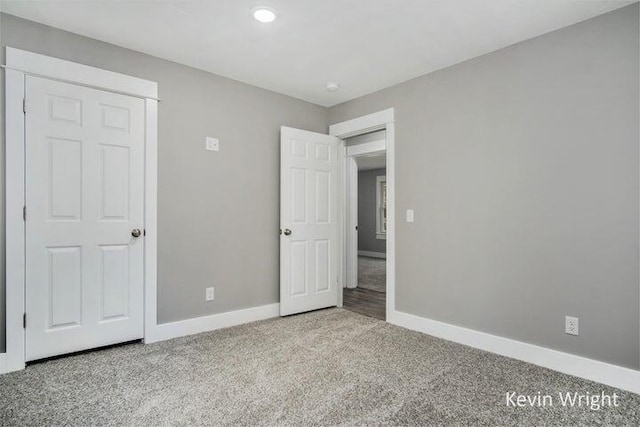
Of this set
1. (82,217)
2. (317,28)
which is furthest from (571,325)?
(82,217)

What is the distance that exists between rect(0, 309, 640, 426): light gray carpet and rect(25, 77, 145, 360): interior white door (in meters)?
0.23

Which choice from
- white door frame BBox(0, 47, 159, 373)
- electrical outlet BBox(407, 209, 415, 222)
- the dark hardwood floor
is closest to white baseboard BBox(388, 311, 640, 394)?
the dark hardwood floor

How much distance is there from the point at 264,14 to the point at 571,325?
2975 mm

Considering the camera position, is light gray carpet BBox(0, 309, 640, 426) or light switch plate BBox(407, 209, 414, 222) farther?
light switch plate BBox(407, 209, 414, 222)

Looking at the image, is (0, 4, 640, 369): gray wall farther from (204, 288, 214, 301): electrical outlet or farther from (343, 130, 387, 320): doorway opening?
(343, 130, 387, 320): doorway opening

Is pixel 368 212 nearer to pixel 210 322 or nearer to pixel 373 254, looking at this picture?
pixel 373 254

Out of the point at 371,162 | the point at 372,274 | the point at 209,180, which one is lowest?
the point at 372,274

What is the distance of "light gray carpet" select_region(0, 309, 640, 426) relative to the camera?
5.94ft

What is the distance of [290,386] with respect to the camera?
6.99 feet

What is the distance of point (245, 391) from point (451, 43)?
9.48ft

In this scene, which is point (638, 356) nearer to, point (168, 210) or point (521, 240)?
point (521, 240)

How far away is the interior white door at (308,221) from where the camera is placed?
12.0ft

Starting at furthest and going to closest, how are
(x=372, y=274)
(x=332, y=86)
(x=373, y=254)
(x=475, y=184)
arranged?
(x=373, y=254) → (x=372, y=274) → (x=332, y=86) → (x=475, y=184)

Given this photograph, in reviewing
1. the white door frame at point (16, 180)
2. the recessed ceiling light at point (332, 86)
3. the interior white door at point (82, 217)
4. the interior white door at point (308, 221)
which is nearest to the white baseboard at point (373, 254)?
the interior white door at point (308, 221)
